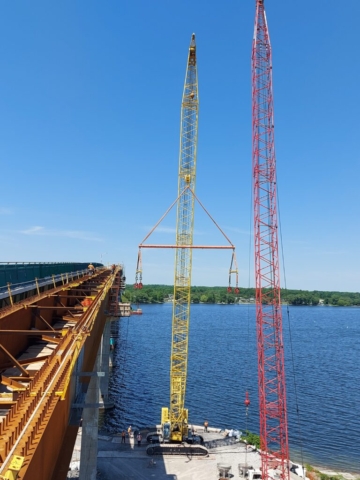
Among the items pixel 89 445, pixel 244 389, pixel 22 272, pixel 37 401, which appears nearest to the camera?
pixel 37 401

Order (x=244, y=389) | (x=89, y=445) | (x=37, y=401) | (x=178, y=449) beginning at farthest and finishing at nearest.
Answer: (x=244, y=389), (x=178, y=449), (x=89, y=445), (x=37, y=401)

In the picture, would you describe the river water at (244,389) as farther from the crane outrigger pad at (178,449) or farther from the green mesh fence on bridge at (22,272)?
the green mesh fence on bridge at (22,272)

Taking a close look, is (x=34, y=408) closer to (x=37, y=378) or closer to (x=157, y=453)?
(x=37, y=378)

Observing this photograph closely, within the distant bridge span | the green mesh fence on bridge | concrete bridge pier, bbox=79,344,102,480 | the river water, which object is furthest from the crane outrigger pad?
the distant bridge span

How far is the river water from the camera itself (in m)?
49.1

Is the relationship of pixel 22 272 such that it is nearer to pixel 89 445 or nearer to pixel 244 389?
pixel 89 445

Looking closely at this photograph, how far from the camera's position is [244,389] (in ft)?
220

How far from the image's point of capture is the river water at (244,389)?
4912 centimetres

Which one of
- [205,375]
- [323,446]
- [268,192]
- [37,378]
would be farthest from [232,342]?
[37,378]

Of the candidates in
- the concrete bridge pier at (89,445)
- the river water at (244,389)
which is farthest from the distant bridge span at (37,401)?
the river water at (244,389)

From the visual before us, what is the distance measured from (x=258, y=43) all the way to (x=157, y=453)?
50100 mm

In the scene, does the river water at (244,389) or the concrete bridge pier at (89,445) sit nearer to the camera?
the concrete bridge pier at (89,445)

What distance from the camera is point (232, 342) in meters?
113

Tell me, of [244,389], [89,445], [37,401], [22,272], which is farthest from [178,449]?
[37,401]
